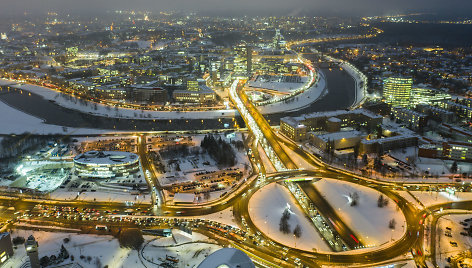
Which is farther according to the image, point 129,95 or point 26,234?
point 129,95

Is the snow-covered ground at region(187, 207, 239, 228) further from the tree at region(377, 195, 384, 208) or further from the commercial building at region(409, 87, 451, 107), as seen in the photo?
the commercial building at region(409, 87, 451, 107)

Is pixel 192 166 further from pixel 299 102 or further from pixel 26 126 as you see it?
pixel 299 102

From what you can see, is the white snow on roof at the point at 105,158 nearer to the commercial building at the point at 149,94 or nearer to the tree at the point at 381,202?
the tree at the point at 381,202

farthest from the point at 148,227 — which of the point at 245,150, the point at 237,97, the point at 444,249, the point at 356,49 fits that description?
the point at 356,49

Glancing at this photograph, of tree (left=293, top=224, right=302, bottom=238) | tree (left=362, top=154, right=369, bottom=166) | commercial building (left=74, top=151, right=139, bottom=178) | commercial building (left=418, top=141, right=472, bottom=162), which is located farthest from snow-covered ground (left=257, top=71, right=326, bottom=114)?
tree (left=293, top=224, right=302, bottom=238)

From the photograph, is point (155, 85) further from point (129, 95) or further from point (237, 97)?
point (237, 97)

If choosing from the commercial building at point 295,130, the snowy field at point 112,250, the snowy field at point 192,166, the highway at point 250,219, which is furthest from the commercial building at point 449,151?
the snowy field at point 112,250
